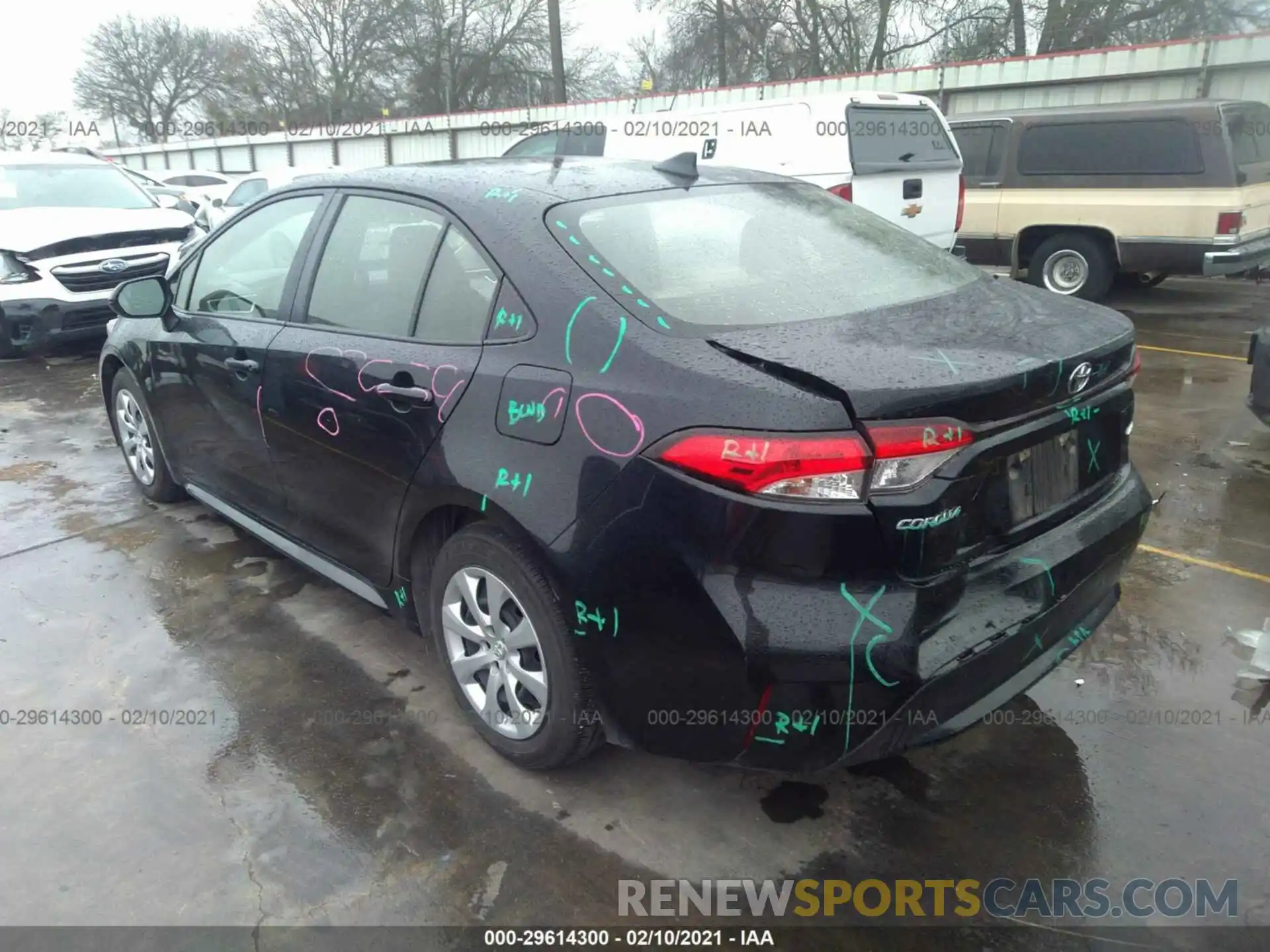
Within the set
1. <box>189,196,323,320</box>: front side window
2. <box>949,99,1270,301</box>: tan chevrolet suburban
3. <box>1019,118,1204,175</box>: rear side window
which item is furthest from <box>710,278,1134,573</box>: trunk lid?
<box>1019,118,1204,175</box>: rear side window

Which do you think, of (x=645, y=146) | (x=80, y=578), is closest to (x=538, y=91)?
(x=645, y=146)

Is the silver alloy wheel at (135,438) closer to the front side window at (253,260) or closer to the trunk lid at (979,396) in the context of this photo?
the front side window at (253,260)

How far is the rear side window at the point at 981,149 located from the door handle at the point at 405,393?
29.3 ft

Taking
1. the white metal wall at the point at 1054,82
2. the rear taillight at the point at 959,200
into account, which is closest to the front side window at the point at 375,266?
the rear taillight at the point at 959,200

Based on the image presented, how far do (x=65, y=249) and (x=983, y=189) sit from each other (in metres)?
9.05

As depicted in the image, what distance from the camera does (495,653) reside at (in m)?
2.69

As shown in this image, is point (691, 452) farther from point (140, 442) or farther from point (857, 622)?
point (140, 442)

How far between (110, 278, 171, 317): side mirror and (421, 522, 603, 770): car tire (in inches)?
81.6

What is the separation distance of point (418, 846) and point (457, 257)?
5.49ft

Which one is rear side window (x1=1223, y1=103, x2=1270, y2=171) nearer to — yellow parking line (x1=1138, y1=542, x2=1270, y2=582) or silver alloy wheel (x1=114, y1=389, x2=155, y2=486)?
yellow parking line (x1=1138, y1=542, x2=1270, y2=582)

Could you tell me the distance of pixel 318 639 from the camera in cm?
354

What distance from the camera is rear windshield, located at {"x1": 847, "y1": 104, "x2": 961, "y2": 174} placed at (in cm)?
764

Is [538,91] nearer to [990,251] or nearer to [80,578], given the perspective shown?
[990,251]

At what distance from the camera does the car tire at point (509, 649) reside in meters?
2.44
